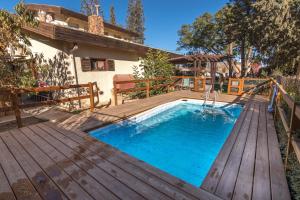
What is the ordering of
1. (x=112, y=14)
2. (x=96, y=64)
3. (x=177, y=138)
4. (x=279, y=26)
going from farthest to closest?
(x=112, y=14) < (x=279, y=26) < (x=96, y=64) < (x=177, y=138)

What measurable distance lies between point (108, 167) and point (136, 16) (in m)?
36.3

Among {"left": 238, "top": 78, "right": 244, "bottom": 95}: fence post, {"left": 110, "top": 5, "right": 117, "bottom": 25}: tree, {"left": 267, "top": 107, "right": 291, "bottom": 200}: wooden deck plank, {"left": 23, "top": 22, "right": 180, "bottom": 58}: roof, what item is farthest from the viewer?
{"left": 110, "top": 5, "right": 117, "bottom": 25}: tree

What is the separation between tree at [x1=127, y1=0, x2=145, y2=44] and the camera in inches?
1305

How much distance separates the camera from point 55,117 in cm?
472

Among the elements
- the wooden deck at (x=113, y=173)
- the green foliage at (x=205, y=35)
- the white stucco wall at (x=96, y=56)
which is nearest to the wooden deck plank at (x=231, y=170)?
the wooden deck at (x=113, y=173)

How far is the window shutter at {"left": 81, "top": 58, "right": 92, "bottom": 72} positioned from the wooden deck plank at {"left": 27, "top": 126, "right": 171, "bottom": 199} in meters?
4.29

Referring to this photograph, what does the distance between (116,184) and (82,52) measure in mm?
6592

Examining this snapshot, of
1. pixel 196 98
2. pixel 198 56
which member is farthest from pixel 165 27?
pixel 196 98

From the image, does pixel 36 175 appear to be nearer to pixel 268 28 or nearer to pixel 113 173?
pixel 113 173

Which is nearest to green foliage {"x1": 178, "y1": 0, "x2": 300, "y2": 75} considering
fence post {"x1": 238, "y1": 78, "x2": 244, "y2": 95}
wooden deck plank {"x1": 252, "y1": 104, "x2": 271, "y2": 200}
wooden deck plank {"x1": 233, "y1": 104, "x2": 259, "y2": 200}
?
fence post {"x1": 238, "y1": 78, "x2": 244, "y2": 95}

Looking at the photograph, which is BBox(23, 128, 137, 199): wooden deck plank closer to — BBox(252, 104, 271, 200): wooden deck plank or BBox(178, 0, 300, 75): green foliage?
BBox(252, 104, 271, 200): wooden deck plank

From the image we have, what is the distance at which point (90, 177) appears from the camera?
2.04 m

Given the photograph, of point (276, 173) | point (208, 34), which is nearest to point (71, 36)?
point (276, 173)

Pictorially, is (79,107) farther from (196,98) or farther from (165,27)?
(165,27)
